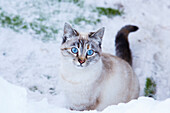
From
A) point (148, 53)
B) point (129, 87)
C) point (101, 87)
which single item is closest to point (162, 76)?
point (148, 53)

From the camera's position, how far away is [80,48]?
272cm

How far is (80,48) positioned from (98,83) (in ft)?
1.73

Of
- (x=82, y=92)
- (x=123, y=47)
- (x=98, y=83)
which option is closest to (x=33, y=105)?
(x=82, y=92)

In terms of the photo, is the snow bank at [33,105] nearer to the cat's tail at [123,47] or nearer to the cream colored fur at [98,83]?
the cream colored fur at [98,83]

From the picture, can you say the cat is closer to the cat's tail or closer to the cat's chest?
the cat's chest

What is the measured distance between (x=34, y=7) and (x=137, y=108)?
3.69 m

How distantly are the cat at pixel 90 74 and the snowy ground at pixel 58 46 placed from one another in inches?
18.2

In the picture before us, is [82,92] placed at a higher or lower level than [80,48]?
lower

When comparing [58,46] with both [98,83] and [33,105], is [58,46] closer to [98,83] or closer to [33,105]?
[98,83]

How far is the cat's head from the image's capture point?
2705 millimetres

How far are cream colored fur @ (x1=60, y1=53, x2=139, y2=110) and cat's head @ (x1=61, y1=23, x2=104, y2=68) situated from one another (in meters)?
0.11

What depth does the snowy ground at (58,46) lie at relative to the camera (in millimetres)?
3598

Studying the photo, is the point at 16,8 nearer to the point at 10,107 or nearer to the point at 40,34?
the point at 40,34

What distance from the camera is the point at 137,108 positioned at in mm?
2010
